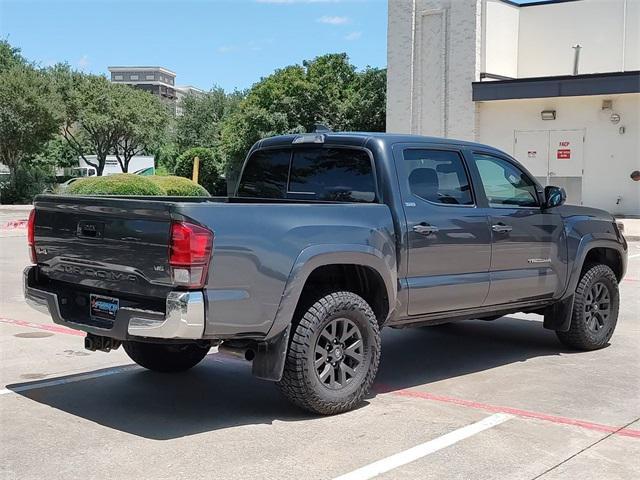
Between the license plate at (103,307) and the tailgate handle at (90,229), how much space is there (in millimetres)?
421

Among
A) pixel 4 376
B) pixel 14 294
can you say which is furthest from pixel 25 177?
pixel 4 376

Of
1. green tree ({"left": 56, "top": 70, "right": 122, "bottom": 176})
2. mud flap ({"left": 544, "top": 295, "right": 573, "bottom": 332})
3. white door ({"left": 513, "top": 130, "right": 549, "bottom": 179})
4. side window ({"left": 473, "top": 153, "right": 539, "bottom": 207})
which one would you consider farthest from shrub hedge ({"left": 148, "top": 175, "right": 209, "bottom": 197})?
green tree ({"left": 56, "top": 70, "right": 122, "bottom": 176})

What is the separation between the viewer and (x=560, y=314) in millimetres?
7586

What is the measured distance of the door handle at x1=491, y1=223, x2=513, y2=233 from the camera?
21.9 feet

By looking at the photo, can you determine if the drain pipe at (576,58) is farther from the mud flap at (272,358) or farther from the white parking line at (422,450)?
the mud flap at (272,358)

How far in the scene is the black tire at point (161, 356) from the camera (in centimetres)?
662

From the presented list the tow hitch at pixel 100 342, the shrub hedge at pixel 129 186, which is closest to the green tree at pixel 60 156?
the shrub hedge at pixel 129 186

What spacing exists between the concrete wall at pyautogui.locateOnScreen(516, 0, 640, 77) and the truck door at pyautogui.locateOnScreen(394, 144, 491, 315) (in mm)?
22207

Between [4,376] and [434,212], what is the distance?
388 cm

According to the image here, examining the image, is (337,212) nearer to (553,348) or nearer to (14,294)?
(553,348)

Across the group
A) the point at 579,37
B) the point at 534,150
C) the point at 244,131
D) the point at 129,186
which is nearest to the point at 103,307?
the point at 129,186

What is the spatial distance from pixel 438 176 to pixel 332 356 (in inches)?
72.6

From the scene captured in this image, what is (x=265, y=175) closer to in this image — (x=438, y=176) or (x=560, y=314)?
(x=438, y=176)

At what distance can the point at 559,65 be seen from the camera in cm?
2755
